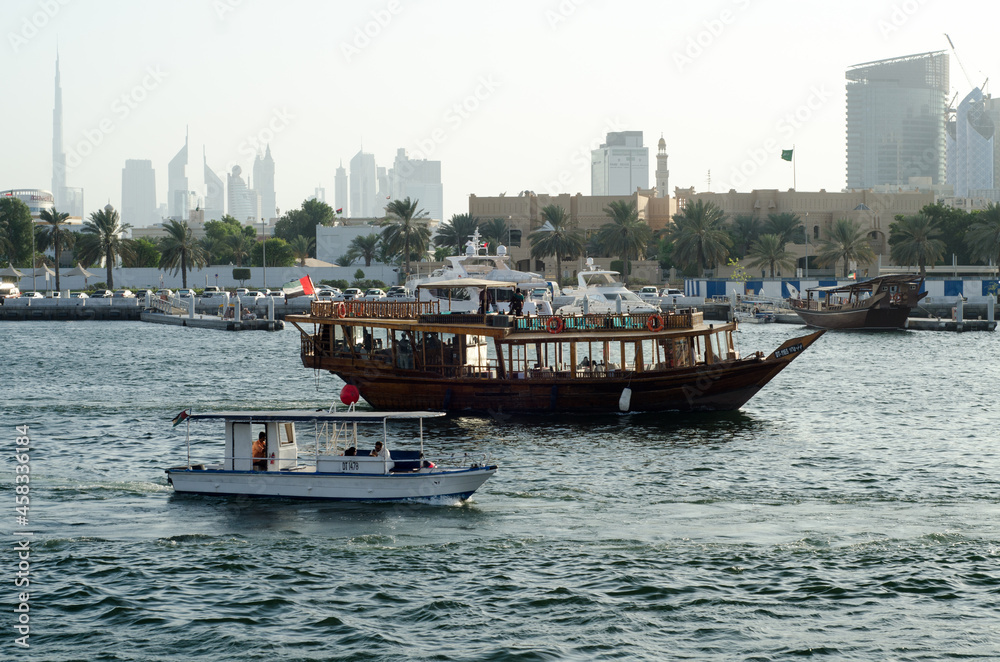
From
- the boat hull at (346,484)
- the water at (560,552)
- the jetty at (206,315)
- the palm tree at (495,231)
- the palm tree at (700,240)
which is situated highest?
the palm tree at (495,231)

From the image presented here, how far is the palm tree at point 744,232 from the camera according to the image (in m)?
139

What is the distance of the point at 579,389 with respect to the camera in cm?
3884

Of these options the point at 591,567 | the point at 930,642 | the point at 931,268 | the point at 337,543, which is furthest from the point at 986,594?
the point at 931,268

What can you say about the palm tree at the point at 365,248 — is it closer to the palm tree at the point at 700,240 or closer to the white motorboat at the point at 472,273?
the palm tree at the point at 700,240

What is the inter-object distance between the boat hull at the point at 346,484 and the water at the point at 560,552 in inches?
14.1

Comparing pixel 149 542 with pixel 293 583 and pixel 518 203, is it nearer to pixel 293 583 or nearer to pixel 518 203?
pixel 293 583

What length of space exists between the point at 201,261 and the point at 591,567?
4391 inches

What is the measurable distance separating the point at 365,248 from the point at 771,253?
5421 cm

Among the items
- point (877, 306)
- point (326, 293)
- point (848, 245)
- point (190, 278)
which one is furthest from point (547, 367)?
point (190, 278)

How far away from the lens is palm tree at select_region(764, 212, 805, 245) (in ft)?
452

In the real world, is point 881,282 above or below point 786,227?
below

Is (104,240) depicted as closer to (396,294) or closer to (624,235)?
(396,294)

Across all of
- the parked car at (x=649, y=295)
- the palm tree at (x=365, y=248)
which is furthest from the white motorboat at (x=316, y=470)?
the palm tree at (x=365, y=248)

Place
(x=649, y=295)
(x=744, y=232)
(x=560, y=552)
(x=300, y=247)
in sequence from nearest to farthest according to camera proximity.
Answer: (x=560, y=552) → (x=649, y=295) → (x=744, y=232) → (x=300, y=247)
